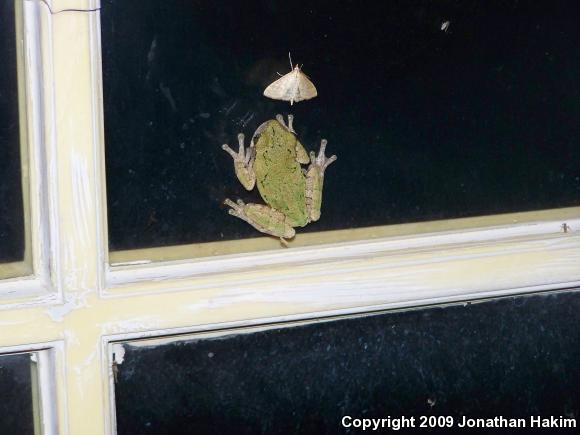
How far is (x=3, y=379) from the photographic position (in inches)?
47.9

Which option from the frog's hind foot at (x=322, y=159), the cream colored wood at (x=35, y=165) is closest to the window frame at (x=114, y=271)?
the cream colored wood at (x=35, y=165)

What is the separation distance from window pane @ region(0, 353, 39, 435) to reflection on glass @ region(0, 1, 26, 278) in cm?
16

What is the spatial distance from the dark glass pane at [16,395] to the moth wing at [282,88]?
2.09ft

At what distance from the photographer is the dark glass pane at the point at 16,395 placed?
1.21 metres

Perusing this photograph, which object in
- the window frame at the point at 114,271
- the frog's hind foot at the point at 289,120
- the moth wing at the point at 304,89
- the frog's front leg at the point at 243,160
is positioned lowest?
the window frame at the point at 114,271

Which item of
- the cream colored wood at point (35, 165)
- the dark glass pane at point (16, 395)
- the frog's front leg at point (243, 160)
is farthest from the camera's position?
the frog's front leg at point (243, 160)

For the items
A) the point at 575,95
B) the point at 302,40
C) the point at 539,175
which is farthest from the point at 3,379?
the point at 575,95

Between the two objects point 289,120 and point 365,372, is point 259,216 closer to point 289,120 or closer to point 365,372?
point 289,120

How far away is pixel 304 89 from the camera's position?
4.29ft

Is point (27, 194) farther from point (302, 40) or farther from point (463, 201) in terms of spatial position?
point (463, 201)

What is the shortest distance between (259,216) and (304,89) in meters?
0.25

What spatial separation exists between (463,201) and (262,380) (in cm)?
56

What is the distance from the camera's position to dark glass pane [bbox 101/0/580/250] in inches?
48.9

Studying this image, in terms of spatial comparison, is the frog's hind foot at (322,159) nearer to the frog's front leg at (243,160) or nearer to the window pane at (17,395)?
the frog's front leg at (243,160)
